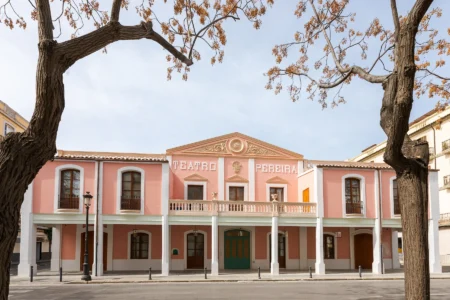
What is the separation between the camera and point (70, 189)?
86.4ft

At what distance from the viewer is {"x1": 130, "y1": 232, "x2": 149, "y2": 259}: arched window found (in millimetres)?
29109

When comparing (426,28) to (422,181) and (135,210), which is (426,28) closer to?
(422,181)

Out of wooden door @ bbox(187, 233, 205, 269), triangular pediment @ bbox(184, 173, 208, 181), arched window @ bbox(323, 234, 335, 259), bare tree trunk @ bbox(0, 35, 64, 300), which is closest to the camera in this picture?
bare tree trunk @ bbox(0, 35, 64, 300)

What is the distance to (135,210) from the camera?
2650 cm

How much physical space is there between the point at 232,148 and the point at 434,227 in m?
12.6

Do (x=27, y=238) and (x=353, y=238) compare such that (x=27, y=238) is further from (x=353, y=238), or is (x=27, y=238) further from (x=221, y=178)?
(x=353, y=238)

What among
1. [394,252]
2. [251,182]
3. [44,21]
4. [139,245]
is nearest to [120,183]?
[139,245]

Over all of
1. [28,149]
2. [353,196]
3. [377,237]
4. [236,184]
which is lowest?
[377,237]

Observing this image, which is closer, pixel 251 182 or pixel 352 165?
pixel 352 165

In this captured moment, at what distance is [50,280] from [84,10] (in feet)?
61.2

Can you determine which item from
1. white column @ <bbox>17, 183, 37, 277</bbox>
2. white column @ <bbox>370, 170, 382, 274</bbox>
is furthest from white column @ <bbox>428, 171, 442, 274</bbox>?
white column @ <bbox>17, 183, 37, 277</bbox>

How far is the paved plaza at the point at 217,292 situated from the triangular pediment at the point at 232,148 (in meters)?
10.2

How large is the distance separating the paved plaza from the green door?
27.0 ft

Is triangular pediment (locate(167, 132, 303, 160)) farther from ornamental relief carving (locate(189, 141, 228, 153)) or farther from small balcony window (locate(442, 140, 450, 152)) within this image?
small balcony window (locate(442, 140, 450, 152))
